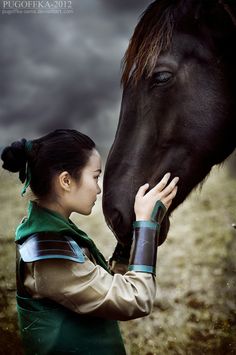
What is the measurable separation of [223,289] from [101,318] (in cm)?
85

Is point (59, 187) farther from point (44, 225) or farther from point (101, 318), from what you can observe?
point (101, 318)

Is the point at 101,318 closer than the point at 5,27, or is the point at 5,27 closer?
the point at 101,318

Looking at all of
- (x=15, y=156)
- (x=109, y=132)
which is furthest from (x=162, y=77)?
(x=15, y=156)

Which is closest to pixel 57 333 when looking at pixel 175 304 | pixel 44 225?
pixel 44 225

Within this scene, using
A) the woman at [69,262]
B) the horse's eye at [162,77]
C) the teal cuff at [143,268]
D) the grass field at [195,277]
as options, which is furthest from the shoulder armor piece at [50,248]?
the grass field at [195,277]

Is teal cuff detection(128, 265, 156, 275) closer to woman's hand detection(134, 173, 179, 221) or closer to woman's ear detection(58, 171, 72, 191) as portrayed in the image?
woman's hand detection(134, 173, 179, 221)

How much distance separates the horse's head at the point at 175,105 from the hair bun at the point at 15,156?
0.37 meters

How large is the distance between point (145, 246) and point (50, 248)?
186mm

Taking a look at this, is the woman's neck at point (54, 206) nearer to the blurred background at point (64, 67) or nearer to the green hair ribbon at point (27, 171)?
the green hair ribbon at point (27, 171)

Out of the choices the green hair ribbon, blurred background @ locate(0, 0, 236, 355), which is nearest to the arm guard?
the green hair ribbon

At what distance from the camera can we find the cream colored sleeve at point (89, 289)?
0.83 meters

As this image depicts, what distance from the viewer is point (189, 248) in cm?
170

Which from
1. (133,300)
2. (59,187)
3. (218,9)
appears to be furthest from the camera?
(218,9)

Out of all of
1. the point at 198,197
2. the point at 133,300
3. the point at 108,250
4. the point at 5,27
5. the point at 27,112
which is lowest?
the point at 108,250
